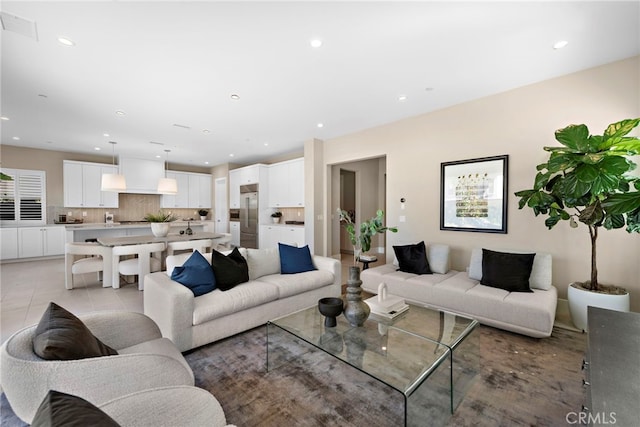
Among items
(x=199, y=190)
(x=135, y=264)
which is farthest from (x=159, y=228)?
(x=199, y=190)

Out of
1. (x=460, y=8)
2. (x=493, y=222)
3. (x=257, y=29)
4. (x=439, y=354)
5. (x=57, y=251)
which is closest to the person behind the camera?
(x=439, y=354)

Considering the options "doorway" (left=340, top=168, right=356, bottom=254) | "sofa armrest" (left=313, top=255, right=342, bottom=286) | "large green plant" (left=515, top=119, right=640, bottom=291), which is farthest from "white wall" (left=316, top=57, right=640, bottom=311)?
"doorway" (left=340, top=168, right=356, bottom=254)

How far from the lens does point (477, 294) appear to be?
2.88 metres

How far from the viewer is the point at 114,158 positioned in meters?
7.70

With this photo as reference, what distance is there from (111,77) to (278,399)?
3.80 metres

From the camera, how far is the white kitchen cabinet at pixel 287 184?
6.50 meters

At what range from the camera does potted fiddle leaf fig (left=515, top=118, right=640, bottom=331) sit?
218 centimetres

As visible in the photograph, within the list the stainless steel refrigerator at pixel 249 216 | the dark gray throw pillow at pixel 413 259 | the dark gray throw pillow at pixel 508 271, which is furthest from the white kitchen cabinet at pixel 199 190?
the dark gray throw pillow at pixel 508 271

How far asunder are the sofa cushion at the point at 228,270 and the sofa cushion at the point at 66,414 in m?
2.11

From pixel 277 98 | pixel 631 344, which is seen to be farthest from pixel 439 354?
pixel 277 98

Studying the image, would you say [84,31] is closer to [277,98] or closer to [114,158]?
[277,98]

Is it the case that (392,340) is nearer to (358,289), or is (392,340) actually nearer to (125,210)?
(358,289)

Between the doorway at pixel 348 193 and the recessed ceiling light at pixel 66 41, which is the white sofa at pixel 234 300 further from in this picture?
the doorway at pixel 348 193

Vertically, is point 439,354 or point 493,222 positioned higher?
point 493,222
